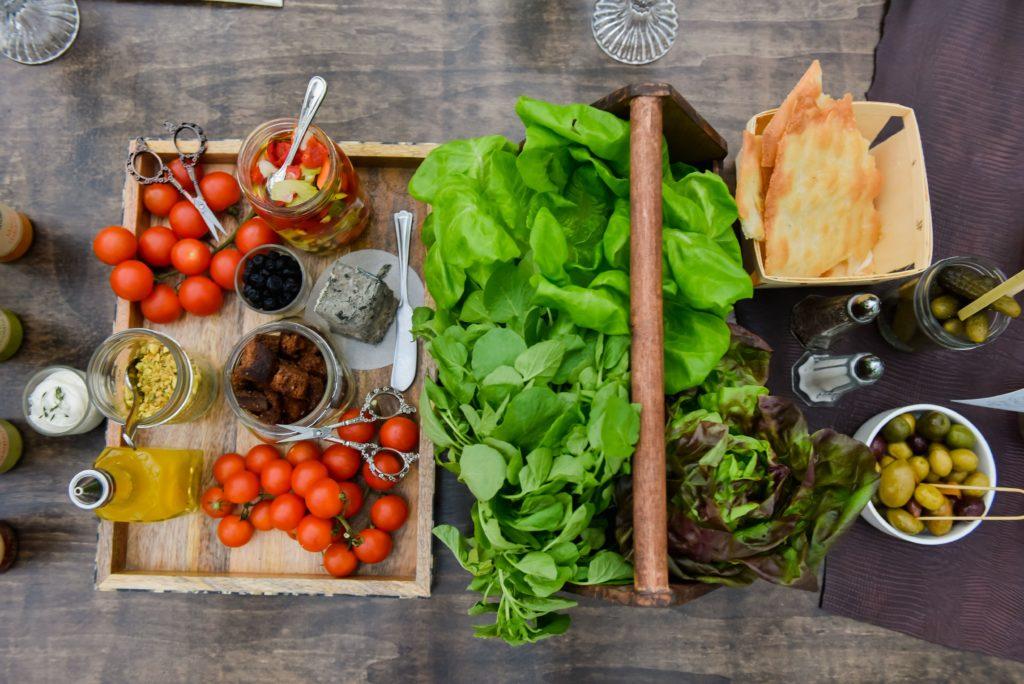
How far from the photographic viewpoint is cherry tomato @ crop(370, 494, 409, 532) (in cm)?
93

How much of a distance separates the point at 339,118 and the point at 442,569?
833 mm

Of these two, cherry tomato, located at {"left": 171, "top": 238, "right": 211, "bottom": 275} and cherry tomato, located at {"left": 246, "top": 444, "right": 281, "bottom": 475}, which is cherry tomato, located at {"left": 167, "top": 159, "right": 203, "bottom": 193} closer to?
cherry tomato, located at {"left": 171, "top": 238, "right": 211, "bottom": 275}

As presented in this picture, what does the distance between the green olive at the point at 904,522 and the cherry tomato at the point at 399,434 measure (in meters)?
0.71

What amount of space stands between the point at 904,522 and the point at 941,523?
0.05 m

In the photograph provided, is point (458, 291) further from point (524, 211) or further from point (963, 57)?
point (963, 57)

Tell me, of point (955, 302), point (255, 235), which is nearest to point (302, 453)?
point (255, 235)

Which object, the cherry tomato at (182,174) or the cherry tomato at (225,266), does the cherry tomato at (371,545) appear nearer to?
the cherry tomato at (225,266)

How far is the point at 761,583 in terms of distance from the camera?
1.02 m

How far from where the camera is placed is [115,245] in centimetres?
97

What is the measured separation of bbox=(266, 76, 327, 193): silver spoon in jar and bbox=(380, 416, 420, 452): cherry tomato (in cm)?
40

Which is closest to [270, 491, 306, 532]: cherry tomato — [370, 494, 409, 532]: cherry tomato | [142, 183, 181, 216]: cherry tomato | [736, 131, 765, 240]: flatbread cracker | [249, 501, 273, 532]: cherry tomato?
[249, 501, 273, 532]: cherry tomato

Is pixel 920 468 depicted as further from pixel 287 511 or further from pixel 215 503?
pixel 215 503

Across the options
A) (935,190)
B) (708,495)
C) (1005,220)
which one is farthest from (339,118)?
(1005,220)

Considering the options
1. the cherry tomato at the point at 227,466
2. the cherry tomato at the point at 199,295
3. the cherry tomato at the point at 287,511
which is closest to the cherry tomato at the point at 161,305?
the cherry tomato at the point at 199,295
